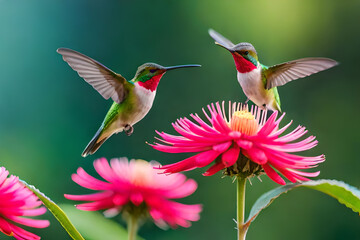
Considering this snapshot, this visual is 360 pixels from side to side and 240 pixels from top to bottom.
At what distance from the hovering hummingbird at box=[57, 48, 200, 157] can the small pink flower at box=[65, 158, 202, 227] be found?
0.07 meters

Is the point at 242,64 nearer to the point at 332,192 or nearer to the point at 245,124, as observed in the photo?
the point at 245,124

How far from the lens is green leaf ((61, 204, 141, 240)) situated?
906mm

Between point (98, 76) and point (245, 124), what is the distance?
296 millimetres

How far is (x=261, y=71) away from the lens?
3.27 ft

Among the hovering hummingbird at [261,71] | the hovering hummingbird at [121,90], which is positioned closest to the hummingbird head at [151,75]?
the hovering hummingbird at [121,90]

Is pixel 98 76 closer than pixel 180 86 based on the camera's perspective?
Yes

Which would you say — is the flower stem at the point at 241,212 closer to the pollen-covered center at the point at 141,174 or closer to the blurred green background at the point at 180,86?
the pollen-covered center at the point at 141,174

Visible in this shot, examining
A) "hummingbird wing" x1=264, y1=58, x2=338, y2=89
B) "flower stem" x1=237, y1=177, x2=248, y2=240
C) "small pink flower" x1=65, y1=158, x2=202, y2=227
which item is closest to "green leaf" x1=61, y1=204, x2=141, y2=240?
"small pink flower" x1=65, y1=158, x2=202, y2=227

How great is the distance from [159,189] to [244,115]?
0.28m

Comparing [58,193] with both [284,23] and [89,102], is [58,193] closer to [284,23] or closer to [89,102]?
[89,102]

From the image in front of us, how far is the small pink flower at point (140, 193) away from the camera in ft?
2.89

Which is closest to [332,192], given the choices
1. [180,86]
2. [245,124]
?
[245,124]

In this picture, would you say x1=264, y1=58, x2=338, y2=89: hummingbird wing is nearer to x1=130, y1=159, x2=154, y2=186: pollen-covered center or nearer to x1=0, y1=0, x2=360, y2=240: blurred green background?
x1=130, y1=159, x2=154, y2=186: pollen-covered center

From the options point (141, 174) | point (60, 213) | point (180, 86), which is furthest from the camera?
A: point (180, 86)
